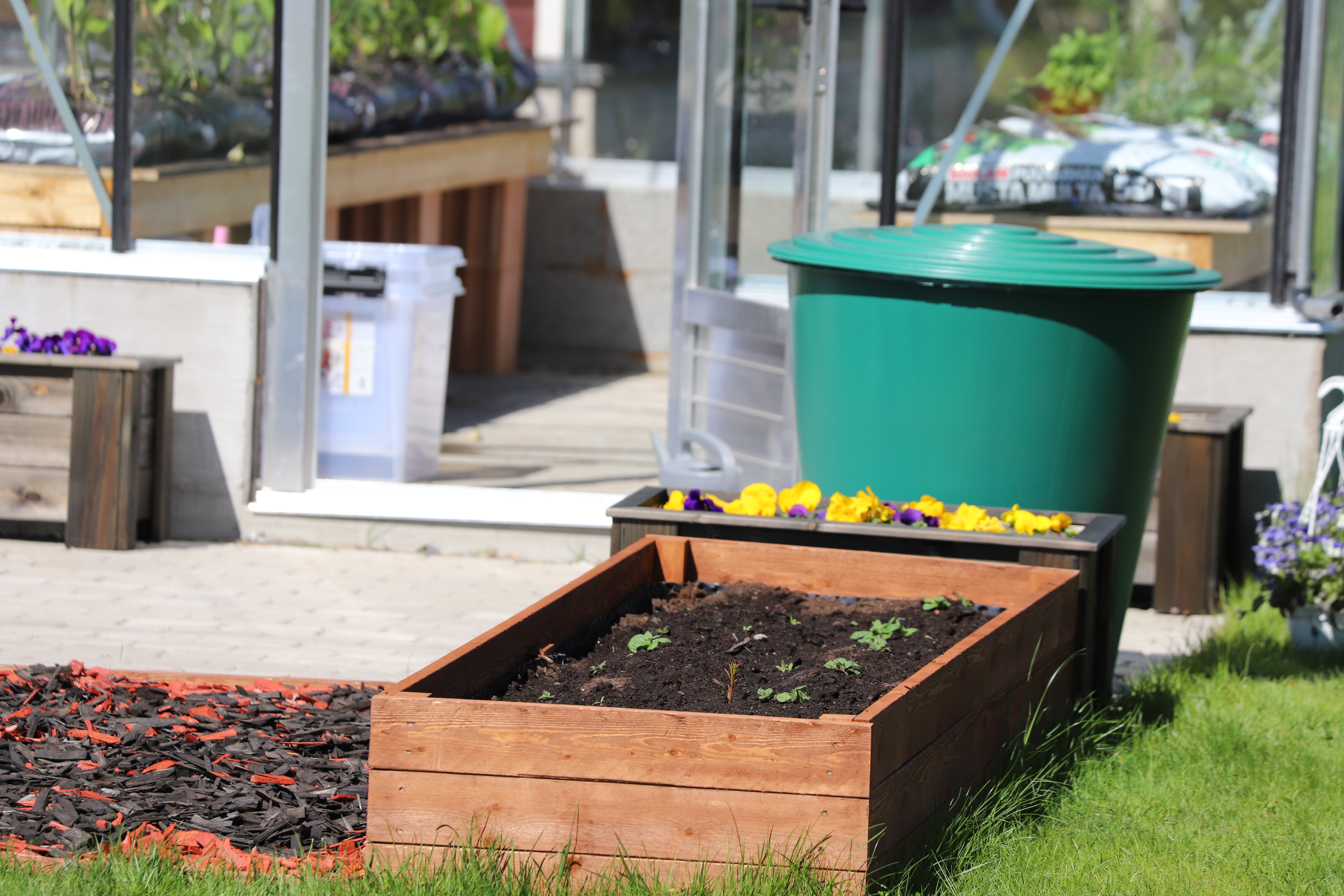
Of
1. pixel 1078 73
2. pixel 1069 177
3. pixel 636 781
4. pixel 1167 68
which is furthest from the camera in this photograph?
pixel 1167 68

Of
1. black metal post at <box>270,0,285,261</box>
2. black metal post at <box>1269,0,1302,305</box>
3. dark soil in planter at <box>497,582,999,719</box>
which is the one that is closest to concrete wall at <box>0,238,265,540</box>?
black metal post at <box>270,0,285,261</box>

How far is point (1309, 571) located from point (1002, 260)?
1573mm

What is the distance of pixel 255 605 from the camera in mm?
4633

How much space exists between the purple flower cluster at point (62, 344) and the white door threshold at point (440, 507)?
709mm

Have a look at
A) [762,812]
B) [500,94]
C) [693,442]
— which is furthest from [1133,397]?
[500,94]

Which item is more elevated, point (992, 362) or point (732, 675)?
point (992, 362)

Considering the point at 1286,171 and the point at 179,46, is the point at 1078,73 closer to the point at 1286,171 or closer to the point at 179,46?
the point at 1286,171

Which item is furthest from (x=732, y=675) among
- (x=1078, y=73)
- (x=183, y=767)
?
(x=1078, y=73)

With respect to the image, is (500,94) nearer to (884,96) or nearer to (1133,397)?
(884,96)

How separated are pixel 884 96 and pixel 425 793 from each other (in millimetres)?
3722

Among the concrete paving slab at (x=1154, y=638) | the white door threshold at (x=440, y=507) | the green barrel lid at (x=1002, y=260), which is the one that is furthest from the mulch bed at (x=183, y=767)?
the concrete paving slab at (x=1154, y=638)

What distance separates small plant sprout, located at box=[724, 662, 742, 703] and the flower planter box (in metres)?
0.61

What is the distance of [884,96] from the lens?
5.48 m

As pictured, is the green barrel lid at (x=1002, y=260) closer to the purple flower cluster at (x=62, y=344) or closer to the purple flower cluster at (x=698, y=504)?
the purple flower cluster at (x=698, y=504)
